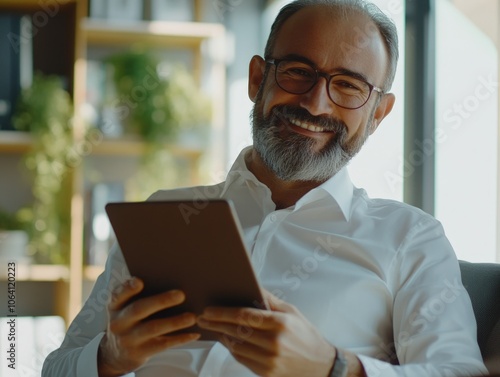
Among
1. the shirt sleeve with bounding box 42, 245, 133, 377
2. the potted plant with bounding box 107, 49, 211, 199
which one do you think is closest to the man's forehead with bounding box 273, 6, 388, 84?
the shirt sleeve with bounding box 42, 245, 133, 377

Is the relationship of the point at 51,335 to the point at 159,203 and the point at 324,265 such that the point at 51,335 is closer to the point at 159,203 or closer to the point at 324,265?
the point at 324,265

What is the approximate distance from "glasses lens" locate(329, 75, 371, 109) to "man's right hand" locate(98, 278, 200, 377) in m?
0.64

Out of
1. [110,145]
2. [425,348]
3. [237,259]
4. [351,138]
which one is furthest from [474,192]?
[110,145]

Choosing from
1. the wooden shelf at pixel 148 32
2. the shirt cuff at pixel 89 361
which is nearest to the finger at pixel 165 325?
the shirt cuff at pixel 89 361

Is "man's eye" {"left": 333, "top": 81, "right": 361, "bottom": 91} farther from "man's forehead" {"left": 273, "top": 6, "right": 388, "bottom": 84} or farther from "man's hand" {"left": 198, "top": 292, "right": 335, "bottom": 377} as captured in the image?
"man's hand" {"left": 198, "top": 292, "right": 335, "bottom": 377}

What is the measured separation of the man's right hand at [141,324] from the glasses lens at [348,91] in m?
0.64

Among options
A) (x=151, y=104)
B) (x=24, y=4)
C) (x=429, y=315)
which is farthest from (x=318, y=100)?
(x=24, y=4)

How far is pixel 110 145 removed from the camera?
3.27 meters

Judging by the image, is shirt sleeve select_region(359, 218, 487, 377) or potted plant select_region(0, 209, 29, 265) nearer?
shirt sleeve select_region(359, 218, 487, 377)

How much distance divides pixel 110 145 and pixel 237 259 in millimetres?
2377

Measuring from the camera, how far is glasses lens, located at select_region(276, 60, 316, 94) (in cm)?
152

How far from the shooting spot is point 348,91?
151 cm

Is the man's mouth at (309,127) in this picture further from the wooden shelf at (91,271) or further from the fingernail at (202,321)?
the wooden shelf at (91,271)

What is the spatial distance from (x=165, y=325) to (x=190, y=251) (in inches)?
4.7
